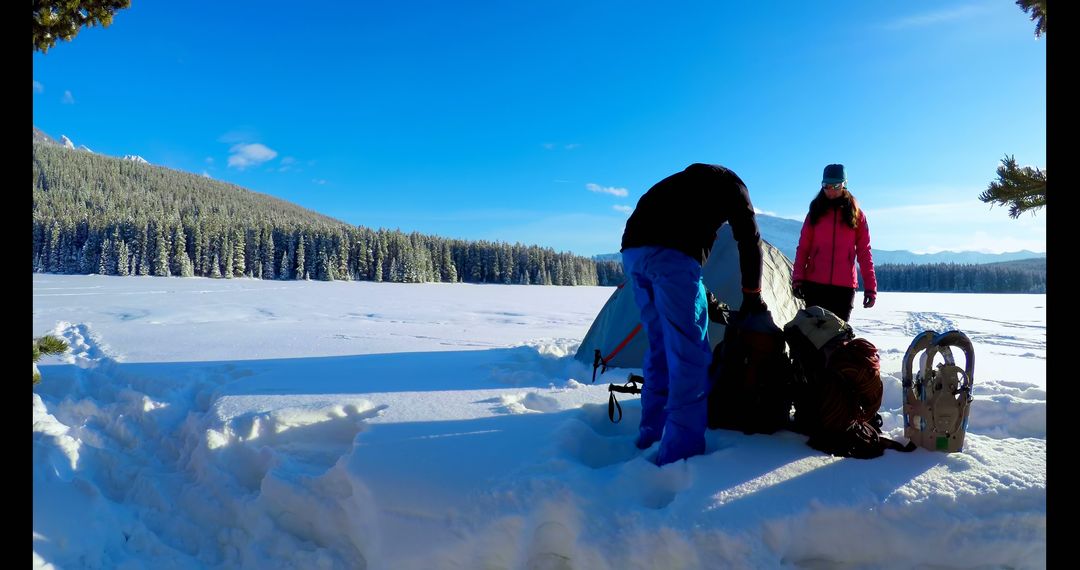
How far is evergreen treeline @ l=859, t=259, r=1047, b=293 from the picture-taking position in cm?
6525

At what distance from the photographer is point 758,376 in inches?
108

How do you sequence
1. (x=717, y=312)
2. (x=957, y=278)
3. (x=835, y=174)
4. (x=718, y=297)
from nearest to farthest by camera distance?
(x=717, y=312)
(x=835, y=174)
(x=718, y=297)
(x=957, y=278)

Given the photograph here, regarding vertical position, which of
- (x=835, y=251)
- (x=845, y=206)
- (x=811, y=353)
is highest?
(x=845, y=206)

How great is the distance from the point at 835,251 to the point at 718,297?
126 cm

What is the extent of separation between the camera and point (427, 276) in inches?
2152

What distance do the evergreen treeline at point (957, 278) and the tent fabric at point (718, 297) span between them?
71169 millimetres

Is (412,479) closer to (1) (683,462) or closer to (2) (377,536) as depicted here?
(2) (377,536)

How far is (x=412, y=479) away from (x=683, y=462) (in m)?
1.37

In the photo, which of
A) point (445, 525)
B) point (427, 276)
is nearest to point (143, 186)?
point (427, 276)

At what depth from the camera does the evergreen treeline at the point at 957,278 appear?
65.2 metres

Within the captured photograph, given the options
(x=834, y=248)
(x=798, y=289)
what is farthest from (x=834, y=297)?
(x=834, y=248)

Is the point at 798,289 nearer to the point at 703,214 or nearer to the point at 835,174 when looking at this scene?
the point at 835,174
